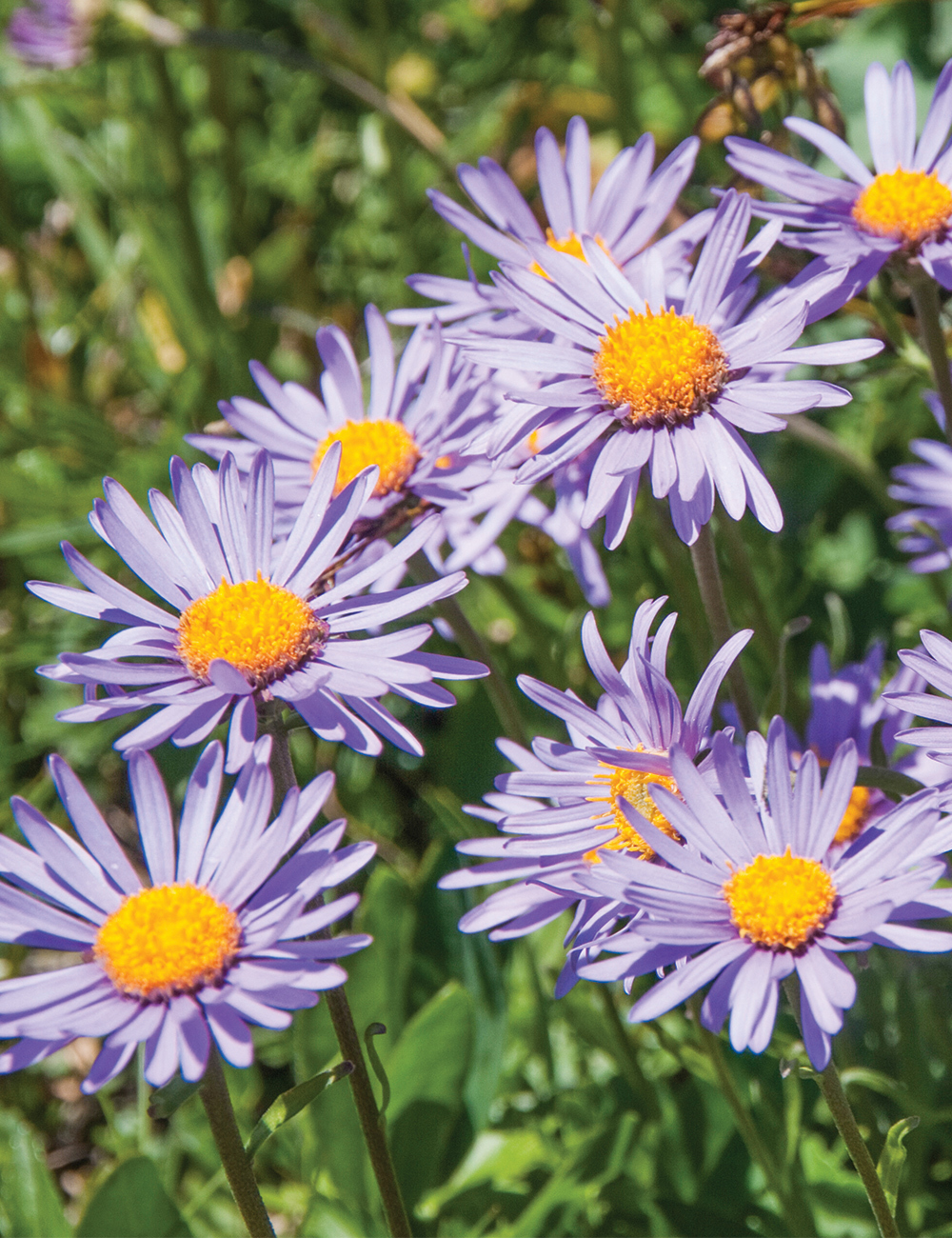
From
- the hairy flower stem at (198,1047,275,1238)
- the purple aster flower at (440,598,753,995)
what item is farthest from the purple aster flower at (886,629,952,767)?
the hairy flower stem at (198,1047,275,1238)

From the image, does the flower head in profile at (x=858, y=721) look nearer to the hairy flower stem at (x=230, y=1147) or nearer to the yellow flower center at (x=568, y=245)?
the yellow flower center at (x=568, y=245)

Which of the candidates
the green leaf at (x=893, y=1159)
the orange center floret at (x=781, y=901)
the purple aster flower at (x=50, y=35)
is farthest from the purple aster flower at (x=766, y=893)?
the purple aster flower at (x=50, y=35)

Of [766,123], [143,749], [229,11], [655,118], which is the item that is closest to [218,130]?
[229,11]

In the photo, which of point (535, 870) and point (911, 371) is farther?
point (911, 371)

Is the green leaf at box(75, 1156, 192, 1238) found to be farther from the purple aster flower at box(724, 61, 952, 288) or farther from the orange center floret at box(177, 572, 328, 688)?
the purple aster flower at box(724, 61, 952, 288)

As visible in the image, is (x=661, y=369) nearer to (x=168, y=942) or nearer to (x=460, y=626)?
(x=460, y=626)

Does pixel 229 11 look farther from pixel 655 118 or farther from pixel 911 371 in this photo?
pixel 911 371
